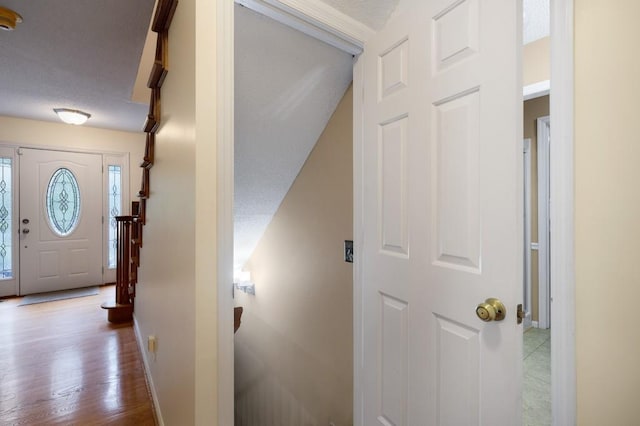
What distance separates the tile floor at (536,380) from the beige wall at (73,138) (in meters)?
5.59

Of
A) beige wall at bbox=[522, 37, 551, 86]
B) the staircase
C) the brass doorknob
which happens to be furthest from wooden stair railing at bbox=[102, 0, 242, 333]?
beige wall at bbox=[522, 37, 551, 86]

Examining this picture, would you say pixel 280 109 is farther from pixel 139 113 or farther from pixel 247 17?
pixel 139 113

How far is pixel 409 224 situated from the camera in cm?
124

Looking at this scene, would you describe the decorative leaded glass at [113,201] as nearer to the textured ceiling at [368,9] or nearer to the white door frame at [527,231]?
the textured ceiling at [368,9]

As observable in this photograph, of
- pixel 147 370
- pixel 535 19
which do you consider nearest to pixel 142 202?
pixel 147 370

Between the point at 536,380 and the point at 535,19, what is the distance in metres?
2.23

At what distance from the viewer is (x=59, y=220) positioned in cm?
454

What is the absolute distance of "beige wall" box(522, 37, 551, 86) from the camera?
181 centimetres

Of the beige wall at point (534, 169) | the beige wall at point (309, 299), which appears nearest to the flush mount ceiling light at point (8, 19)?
the beige wall at point (309, 299)

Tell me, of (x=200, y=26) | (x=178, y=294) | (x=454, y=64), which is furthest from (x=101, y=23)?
(x=454, y=64)

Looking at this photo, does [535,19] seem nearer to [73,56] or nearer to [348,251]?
[348,251]

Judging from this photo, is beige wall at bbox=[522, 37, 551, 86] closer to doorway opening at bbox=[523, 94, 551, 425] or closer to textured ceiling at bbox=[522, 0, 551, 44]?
textured ceiling at bbox=[522, 0, 551, 44]

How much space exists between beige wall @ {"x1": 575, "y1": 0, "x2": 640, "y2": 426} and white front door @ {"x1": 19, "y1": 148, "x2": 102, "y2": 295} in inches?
227

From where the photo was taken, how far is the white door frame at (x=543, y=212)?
271cm
